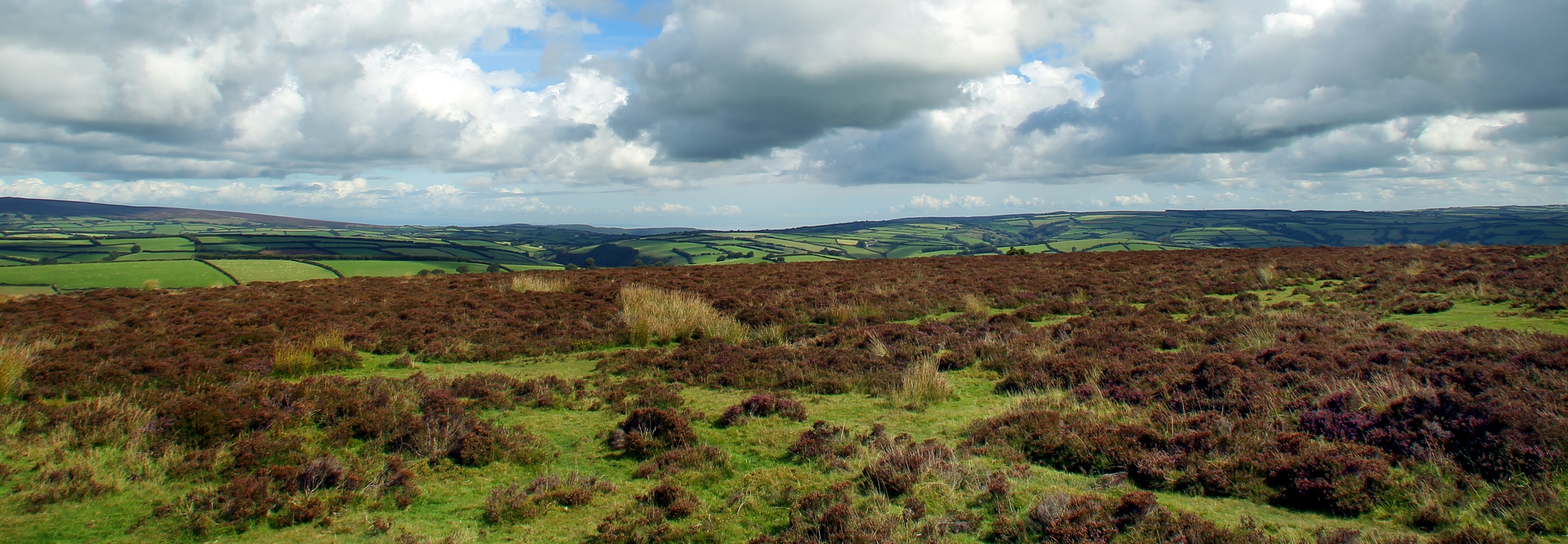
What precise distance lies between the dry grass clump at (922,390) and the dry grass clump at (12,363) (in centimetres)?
1258

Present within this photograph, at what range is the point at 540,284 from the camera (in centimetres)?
2450

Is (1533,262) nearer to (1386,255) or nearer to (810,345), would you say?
(1386,255)

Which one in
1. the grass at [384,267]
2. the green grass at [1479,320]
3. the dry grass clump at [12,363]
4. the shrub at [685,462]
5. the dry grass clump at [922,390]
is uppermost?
the dry grass clump at [12,363]

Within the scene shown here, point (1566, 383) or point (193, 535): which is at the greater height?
point (1566, 383)

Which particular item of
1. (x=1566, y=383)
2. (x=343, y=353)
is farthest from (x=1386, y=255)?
(x=343, y=353)

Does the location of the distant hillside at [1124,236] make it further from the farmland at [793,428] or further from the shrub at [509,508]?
the shrub at [509,508]

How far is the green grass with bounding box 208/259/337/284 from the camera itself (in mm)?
36688

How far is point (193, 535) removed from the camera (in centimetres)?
591

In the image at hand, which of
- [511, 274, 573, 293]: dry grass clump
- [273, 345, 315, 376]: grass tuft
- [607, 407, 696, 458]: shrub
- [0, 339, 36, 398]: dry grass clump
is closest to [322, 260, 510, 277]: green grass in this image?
[511, 274, 573, 293]: dry grass clump

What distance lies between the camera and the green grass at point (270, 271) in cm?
3669

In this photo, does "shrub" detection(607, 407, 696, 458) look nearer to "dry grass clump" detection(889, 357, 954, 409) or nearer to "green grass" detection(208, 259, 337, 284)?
"dry grass clump" detection(889, 357, 954, 409)

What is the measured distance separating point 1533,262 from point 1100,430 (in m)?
27.5

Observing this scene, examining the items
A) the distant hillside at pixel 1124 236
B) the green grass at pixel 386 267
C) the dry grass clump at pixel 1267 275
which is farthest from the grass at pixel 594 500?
the distant hillside at pixel 1124 236

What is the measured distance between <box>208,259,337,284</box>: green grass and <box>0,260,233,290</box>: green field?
0.97m
